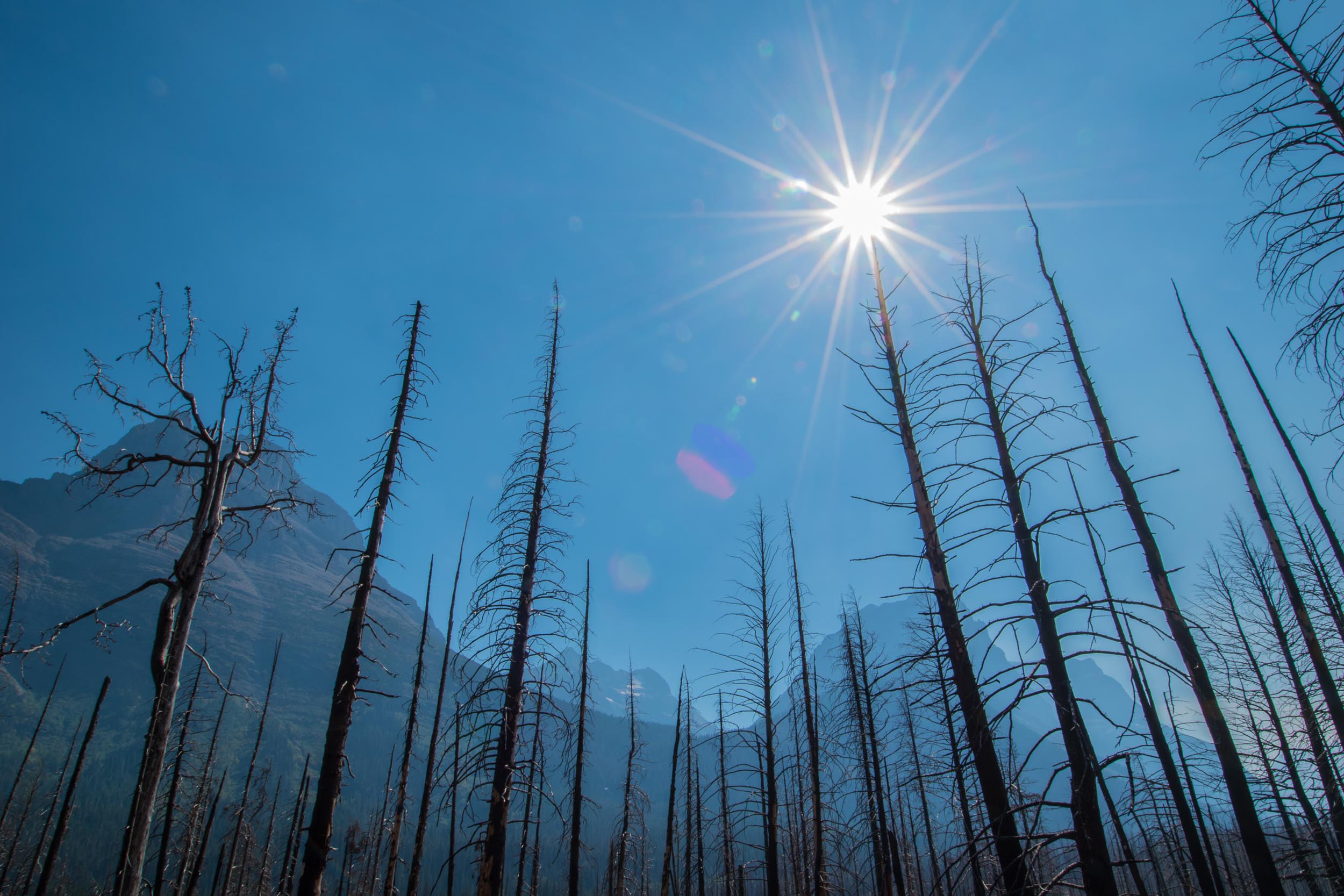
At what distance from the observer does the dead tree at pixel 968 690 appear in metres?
4.91

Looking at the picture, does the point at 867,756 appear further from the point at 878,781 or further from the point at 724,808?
the point at 724,808

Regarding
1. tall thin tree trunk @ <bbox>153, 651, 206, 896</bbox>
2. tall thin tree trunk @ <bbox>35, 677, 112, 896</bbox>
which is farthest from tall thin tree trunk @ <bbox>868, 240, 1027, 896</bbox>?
tall thin tree trunk @ <bbox>35, 677, 112, 896</bbox>

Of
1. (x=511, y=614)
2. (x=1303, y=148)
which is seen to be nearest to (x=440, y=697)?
(x=511, y=614)

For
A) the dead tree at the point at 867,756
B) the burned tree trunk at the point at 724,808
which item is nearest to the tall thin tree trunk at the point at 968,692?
the burned tree trunk at the point at 724,808

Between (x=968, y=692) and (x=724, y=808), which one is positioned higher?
(x=968, y=692)

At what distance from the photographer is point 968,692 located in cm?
553

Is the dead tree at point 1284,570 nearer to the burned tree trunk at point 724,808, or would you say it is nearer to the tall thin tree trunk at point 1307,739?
the tall thin tree trunk at point 1307,739

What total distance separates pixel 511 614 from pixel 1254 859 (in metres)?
14.3

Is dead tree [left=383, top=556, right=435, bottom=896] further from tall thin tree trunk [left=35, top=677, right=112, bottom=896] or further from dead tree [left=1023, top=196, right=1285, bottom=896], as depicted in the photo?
dead tree [left=1023, top=196, right=1285, bottom=896]

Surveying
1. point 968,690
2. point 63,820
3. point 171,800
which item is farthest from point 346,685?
point 63,820

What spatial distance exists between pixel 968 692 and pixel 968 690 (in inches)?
2.4

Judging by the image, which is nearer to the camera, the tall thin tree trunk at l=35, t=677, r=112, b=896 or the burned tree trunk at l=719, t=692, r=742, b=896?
the burned tree trunk at l=719, t=692, r=742, b=896

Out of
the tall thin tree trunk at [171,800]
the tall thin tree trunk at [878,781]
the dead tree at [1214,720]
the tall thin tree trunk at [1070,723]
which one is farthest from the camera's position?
the tall thin tree trunk at [171,800]

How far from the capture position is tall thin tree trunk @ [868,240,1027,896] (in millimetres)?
4906
